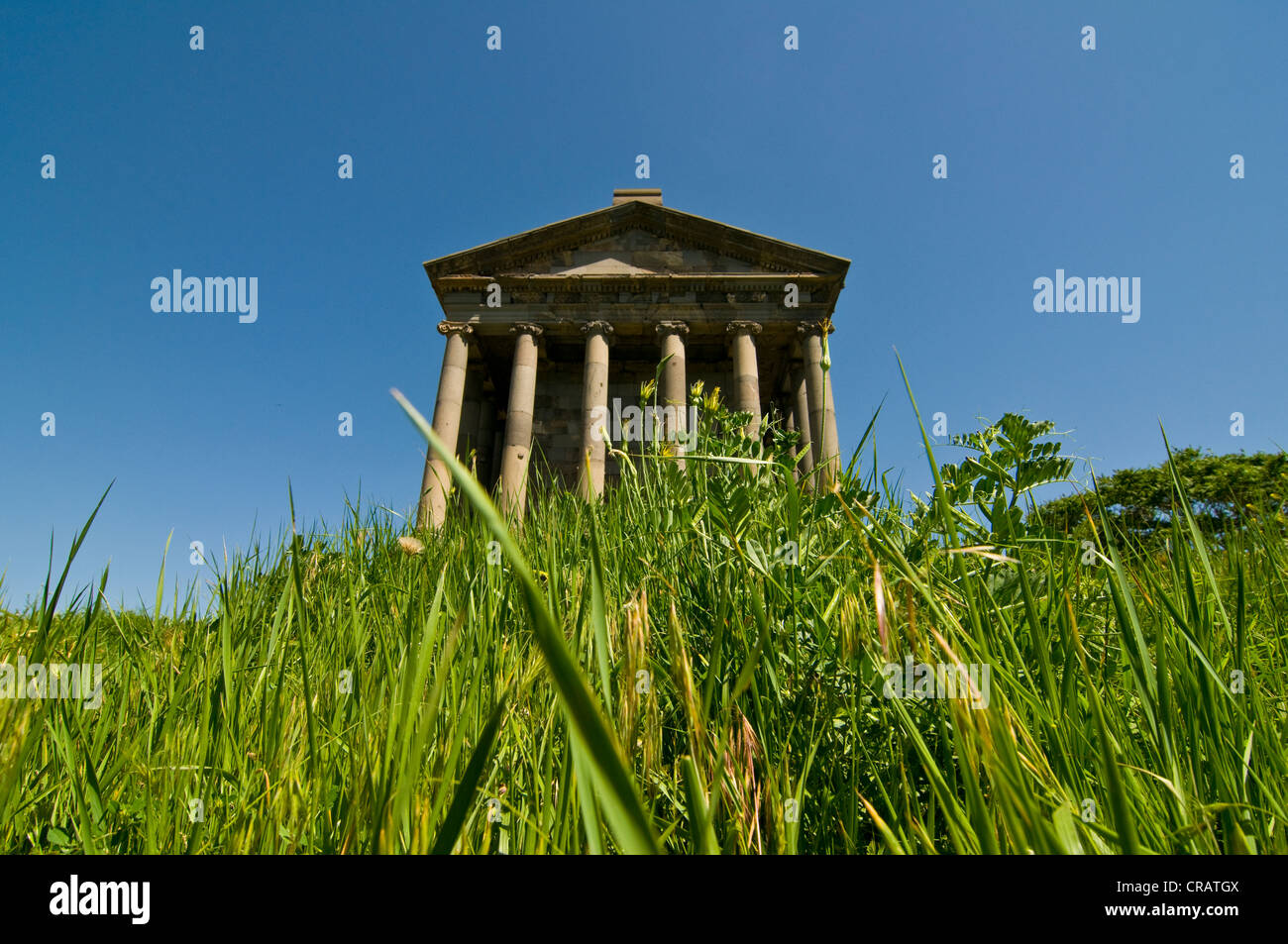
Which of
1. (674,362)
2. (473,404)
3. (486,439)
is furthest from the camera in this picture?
(486,439)

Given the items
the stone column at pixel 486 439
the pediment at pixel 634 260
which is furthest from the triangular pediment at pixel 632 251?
the stone column at pixel 486 439

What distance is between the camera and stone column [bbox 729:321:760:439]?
18359mm

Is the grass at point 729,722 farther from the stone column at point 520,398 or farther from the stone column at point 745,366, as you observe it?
the stone column at point 745,366

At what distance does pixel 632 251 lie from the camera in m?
20.9

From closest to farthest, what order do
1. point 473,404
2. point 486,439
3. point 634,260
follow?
point 634,260
point 473,404
point 486,439

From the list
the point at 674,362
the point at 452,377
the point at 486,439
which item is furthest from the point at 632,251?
the point at 486,439

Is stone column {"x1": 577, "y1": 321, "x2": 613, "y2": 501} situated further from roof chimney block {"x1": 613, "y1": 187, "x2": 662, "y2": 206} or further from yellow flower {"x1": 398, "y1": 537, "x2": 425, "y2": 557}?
yellow flower {"x1": 398, "y1": 537, "x2": 425, "y2": 557}

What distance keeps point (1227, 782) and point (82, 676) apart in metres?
2.82

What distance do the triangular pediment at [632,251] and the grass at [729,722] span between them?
1932 cm

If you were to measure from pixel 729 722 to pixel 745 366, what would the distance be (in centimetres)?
1833

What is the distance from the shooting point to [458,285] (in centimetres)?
2020

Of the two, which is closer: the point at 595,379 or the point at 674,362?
the point at 674,362

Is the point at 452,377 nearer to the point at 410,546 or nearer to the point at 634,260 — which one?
the point at 634,260
